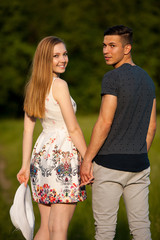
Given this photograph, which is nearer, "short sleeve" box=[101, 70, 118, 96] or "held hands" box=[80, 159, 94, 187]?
"short sleeve" box=[101, 70, 118, 96]

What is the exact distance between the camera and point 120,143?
3.51m

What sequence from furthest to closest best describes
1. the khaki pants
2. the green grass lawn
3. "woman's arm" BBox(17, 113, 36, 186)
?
1. the green grass lawn
2. "woman's arm" BBox(17, 113, 36, 186)
3. the khaki pants

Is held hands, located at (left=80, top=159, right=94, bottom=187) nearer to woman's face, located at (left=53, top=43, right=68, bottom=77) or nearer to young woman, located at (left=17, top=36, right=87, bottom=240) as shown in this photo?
young woman, located at (left=17, top=36, right=87, bottom=240)

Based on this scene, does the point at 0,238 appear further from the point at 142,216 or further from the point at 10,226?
the point at 142,216

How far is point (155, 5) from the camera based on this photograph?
3216cm

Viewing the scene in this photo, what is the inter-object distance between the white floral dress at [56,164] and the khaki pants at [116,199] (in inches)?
11.8

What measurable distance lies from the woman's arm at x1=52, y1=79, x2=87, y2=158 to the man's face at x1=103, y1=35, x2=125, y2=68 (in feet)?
1.62

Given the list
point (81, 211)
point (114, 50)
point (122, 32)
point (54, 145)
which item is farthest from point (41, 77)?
point (81, 211)

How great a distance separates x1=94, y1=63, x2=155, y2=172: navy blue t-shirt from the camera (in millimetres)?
3432

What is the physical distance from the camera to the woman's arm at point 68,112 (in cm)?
377

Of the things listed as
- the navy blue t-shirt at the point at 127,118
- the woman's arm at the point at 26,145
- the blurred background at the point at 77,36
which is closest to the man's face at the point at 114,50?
the navy blue t-shirt at the point at 127,118

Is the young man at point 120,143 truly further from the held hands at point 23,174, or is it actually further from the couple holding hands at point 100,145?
the held hands at point 23,174

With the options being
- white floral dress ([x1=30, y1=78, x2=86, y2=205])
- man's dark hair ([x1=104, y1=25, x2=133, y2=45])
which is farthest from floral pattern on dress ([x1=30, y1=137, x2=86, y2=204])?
man's dark hair ([x1=104, y1=25, x2=133, y2=45])

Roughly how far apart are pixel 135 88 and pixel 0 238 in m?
2.97
